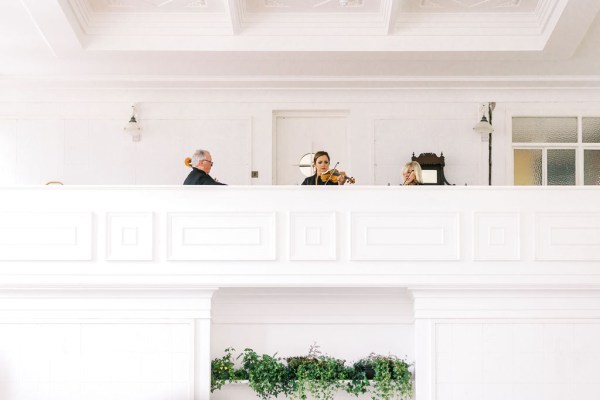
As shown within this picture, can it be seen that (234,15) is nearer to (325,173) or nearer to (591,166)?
(325,173)

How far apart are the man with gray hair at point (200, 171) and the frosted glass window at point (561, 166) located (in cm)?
490

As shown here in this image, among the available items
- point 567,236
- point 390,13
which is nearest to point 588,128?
point 567,236

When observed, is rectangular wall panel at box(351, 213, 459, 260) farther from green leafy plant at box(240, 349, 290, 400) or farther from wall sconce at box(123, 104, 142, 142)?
wall sconce at box(123, 104, 142, 142)

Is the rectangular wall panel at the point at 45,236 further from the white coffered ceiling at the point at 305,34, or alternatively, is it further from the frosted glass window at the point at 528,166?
the frosted glass window at the point at 528,166

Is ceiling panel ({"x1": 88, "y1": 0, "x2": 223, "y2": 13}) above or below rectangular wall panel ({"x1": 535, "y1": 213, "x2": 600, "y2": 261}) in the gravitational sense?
above

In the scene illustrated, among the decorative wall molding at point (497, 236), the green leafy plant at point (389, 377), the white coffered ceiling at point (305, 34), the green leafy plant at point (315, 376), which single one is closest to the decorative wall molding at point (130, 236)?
the green leafy plant at point (315, 376)

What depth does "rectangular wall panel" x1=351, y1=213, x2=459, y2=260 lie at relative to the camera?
258 inches

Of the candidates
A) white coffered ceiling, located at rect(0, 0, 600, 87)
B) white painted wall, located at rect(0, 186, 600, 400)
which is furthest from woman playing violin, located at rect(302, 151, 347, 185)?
white coffered ceiling, located at rect(0, 0, 600, 87)

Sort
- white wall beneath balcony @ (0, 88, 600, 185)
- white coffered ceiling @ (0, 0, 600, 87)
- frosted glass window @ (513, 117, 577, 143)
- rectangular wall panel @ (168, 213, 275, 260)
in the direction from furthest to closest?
frosted glass window @ (513, 117, 577, 143), white wall beneath balcony @ (0, 88, 600, 185), white coffered ceiling @ (0, 0, 600, 87), rectangular wall panel @ (168, 213, 275, 260)

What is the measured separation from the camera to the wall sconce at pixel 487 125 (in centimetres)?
855

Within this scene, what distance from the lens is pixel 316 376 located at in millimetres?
6785

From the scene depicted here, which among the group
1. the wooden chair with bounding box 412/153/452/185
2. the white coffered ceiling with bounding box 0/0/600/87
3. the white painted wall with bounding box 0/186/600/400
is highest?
the white coffered ceiling with bounding box 0/0/600/87

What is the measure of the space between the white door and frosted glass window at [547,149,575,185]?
2.85m

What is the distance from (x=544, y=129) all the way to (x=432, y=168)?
5.65 ft
